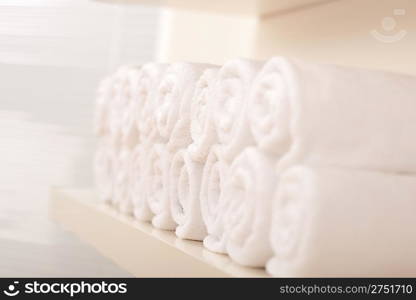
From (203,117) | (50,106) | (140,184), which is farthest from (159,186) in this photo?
(50,106)

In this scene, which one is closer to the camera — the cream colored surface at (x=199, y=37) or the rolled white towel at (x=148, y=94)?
the rolled white towel at (x=148, y=94)

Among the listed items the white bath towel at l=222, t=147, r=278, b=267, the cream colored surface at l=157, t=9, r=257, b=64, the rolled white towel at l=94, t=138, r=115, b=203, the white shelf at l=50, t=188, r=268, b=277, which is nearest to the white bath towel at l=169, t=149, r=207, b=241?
the white shelf at l=50, t=188, r=268, b=277

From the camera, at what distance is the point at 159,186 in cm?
83

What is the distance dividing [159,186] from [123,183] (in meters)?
0.13

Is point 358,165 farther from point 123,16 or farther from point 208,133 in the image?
point 123,16

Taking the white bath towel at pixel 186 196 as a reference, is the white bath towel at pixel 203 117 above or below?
above

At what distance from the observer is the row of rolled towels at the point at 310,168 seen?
0.52 m

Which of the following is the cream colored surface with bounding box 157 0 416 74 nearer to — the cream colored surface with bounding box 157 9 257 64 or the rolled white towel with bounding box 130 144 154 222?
the cream colored surface with bounding box 157 9 257 64

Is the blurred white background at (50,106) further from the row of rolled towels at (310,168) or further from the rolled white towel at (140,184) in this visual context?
the row of rolled towels at (310,168)

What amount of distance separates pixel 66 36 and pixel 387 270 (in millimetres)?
1038

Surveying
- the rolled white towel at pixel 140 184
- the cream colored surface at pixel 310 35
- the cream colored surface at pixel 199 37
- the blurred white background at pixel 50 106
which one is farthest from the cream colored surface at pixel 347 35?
the blurred white background at pixel 50 106

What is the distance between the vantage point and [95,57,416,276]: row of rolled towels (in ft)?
1.70

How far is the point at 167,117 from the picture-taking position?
30.8 inches

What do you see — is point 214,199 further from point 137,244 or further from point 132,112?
point 132,112
